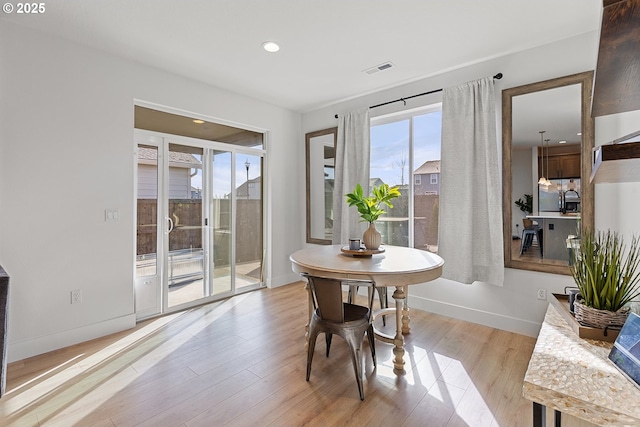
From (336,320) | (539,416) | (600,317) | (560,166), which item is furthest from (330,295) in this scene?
(560,166)

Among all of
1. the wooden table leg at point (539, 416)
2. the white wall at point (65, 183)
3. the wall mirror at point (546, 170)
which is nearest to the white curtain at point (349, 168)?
the wall mirror at point (546, 170)

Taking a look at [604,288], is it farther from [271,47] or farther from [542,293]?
[271,47]

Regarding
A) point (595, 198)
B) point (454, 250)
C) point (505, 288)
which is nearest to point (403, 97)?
point (454, 250)

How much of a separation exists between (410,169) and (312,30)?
1948 mm

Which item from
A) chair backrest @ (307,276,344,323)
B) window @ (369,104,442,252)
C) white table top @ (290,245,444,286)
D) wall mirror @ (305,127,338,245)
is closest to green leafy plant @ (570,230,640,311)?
white table top @ (290,245,444,286)

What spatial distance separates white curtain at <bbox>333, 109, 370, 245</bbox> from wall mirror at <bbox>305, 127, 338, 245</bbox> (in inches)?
12.4

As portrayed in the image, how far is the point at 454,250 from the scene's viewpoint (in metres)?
3.15

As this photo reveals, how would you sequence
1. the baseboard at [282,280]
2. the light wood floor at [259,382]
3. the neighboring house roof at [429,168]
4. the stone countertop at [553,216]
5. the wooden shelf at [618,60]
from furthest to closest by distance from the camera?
the baseboard at [282,280] < the neighboring house roof at [429,168] < the stone countertop at [553,216] < the light wood floor at [259,382] < the wooden shelf at [618,60]

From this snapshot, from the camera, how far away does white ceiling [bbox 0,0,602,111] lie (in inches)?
88.4

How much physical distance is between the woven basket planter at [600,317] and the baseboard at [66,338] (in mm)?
3545

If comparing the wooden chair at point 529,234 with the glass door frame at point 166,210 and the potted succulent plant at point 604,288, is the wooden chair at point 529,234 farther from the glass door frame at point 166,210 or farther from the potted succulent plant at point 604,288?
the glass door frame at point 166,210

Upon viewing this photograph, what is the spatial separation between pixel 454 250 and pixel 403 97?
1906 millimetres

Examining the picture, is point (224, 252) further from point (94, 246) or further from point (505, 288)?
point (505, 288)

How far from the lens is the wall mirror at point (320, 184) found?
4539 millimetres
